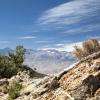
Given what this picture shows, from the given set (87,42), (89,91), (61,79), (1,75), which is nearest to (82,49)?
(87,42)

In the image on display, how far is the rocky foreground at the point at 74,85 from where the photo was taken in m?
22.3

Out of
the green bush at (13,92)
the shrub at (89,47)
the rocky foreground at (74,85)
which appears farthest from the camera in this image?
the shrub at (89,47)

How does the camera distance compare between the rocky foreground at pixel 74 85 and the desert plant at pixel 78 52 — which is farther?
the desert plant at pixel 78 52

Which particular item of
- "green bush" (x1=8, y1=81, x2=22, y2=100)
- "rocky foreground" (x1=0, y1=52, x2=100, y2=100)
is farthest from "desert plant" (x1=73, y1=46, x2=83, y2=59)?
"green bush" (x1=8, y1=81, x2=22, y2=100)

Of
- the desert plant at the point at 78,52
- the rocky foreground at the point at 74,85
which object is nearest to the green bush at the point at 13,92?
the rocky foreground at the point at 74,85

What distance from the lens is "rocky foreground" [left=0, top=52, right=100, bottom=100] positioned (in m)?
22.3

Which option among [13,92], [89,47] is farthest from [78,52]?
[13,92]

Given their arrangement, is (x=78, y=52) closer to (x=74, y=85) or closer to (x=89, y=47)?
(x=89, y=47)

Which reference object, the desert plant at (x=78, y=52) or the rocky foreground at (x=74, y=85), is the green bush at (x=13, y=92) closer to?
the rocky foreground at (x=74, y=85)

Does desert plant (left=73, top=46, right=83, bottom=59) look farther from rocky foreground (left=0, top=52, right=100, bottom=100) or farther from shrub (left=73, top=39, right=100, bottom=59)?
rocky foreground (left=0, top=52, right=100, bottom=100)

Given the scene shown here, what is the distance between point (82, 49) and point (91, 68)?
651cm

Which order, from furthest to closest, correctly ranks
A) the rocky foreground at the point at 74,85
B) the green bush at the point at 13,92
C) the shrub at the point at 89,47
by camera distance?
the shrub at the point at 89,47, the green bush at the point at 13,92, the rocky foreground at the point at 74,85

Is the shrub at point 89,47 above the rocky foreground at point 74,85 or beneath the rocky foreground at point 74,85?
above

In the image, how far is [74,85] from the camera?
915 inches
